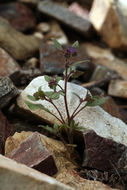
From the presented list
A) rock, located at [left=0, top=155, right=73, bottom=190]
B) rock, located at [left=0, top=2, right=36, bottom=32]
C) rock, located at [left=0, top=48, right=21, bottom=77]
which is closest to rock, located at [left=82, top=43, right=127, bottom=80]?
rock, located at [left=0, top=2, right=36, bottom=32]

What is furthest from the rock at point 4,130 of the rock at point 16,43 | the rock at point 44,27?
the rock at point 44,27

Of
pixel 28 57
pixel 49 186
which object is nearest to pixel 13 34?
pixel 28 57

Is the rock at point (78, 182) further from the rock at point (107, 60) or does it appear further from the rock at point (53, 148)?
the rock at point (107, 60)

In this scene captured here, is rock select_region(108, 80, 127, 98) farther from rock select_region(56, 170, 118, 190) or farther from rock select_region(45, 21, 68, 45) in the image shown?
rock select_region(56, 170, 118, 190)

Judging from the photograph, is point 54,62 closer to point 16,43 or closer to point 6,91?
point 16,43

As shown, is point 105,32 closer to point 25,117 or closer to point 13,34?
point 13,34

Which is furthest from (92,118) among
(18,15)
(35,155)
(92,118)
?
(18,15)
